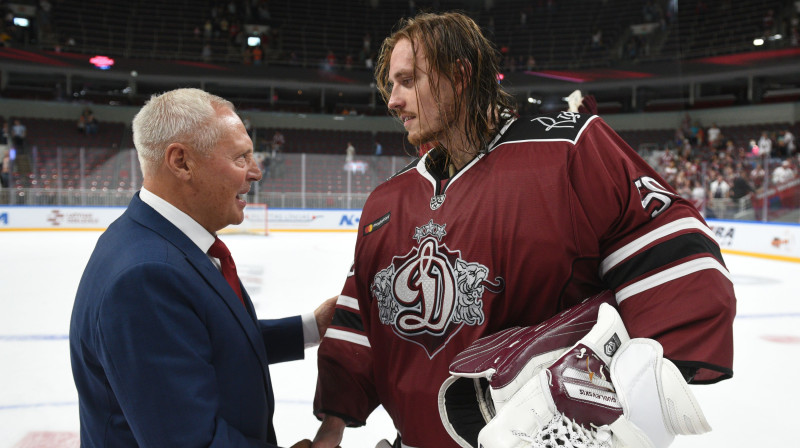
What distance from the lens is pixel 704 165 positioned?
A: 10758 mm

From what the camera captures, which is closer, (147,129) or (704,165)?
(147,129)

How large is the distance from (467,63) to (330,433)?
36.2 inches

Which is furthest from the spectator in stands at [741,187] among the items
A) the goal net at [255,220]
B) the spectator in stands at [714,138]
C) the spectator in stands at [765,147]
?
the goal net at [255,220]

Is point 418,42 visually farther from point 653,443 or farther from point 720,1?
point 720,1

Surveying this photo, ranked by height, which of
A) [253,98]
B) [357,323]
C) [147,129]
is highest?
[253,98]

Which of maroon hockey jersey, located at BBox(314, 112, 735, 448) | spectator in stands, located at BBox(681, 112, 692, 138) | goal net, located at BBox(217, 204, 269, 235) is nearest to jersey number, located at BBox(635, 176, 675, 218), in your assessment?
maroon hockey jersey, located at BBox(314, 112, 735, 448)

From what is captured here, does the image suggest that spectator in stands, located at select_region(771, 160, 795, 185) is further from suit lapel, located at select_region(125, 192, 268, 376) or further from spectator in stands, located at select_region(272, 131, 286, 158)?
spectator in stands, located at select_region(272, 131, 286, 158)

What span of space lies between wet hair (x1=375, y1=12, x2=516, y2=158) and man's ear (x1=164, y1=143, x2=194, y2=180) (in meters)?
0.52

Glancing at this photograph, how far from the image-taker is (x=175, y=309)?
1.04 meters

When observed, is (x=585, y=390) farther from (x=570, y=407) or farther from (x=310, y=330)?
(x=310, y=330)

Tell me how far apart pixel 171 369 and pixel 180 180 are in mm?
410

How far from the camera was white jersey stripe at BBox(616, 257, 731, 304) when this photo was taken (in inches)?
37.9

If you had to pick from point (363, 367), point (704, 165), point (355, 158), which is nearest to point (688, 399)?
point (363, 367)

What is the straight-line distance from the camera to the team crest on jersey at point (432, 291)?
3.77ft
